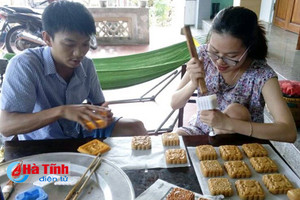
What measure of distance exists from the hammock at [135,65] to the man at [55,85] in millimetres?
908

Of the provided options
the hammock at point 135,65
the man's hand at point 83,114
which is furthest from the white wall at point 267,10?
the man's hand at point 83,114

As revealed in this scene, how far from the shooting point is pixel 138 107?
11.4 ft

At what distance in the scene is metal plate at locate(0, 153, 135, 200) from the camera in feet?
2.51

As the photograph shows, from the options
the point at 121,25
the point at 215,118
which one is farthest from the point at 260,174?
the point at 121,25

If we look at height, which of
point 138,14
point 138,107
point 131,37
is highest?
point 138,14

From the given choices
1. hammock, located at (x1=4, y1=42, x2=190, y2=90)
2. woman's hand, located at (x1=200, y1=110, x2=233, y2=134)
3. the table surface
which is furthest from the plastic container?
hammock, located at (x1=4, y1=42, x2=190, y2=90)

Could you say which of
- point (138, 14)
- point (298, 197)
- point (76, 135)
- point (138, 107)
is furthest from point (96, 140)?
point (138, 14)

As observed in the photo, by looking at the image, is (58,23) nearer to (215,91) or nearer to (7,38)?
(215,91)

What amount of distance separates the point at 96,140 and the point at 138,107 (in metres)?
2.45

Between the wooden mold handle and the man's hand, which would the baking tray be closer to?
the wooden mold handle

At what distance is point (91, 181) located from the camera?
2.72 ft

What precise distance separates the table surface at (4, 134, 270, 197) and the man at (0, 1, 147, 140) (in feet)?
0.40

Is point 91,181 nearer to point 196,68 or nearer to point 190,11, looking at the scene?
point 196,68

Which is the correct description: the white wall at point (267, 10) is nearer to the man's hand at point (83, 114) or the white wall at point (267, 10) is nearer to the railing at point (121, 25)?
the railing at point (121, 25)
